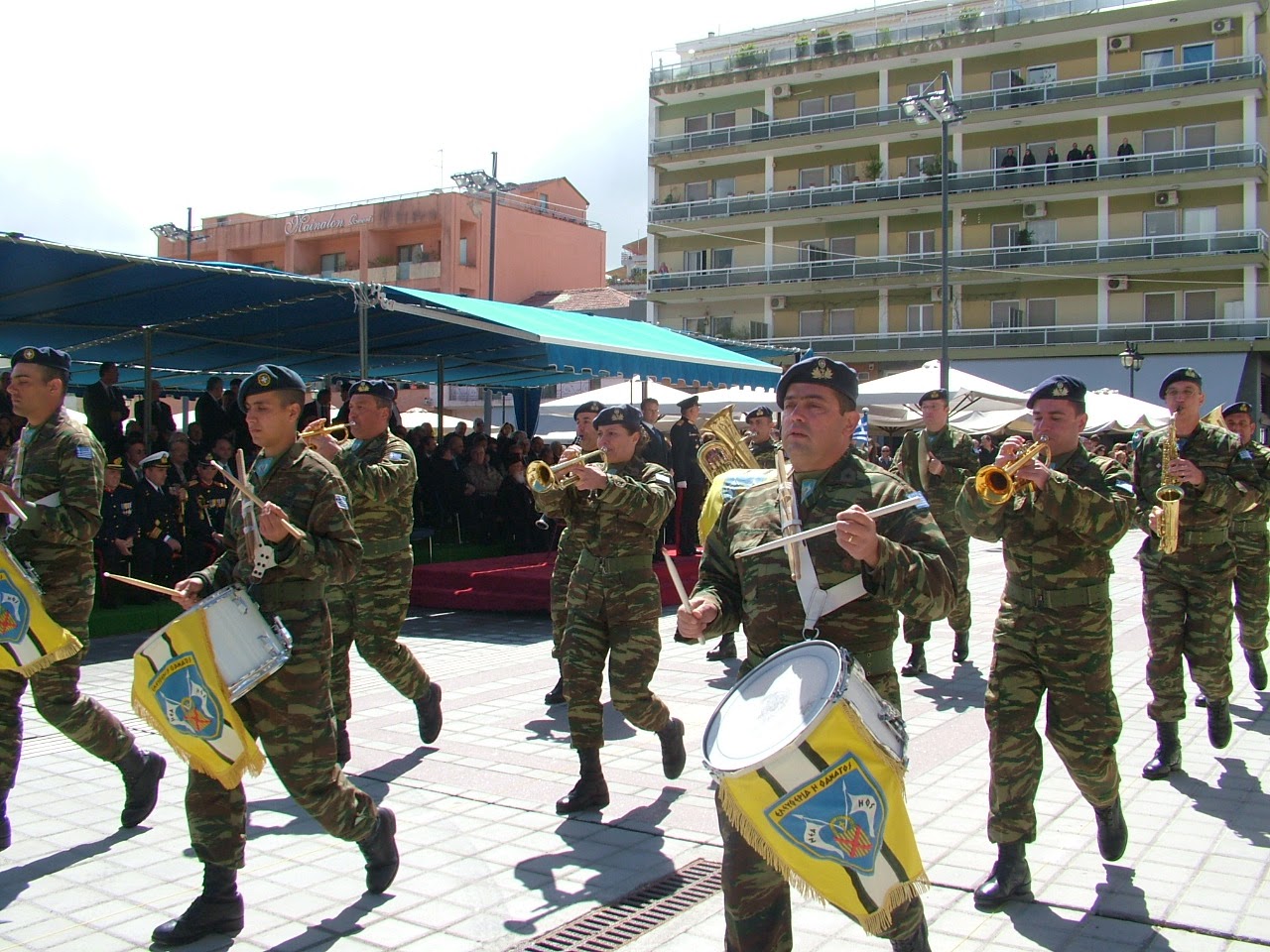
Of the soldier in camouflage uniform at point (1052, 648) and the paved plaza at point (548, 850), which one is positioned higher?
the soldier in camouflage uniform at point (1052, 648)

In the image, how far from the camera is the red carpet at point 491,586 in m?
12.6

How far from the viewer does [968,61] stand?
147 feet

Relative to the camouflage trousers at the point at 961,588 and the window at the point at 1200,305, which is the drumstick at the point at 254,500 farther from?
the window at the point at 1200,305

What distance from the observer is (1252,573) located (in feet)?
25.5

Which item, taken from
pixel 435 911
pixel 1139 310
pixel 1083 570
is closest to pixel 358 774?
pixel 435 911

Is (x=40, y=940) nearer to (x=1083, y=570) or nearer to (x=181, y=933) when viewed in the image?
(x=181, y=933)

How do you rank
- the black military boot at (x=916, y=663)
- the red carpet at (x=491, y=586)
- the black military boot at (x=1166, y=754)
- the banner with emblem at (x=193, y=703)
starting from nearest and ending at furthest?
1. the banner with emblem at (x=193, y=703)
2. the black military boot at (x=1166, y=754)
3. the black military boot at (x=916, y=663)
4. the red carpet at (x=491, y=586)

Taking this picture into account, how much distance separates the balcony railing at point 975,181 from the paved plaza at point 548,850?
38.4 metres

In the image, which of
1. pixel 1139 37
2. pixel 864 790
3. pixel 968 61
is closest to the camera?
pixel 864 790

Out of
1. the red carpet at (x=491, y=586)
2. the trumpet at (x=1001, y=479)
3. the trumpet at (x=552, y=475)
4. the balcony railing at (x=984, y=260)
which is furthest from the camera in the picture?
the balcony railing at (x=984, y=260)

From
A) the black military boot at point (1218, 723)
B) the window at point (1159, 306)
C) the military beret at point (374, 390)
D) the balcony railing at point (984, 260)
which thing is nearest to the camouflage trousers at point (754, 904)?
the military beret at point (374, 390)

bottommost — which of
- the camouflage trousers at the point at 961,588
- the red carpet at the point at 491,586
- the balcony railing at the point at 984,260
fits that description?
the red carpet at the point at 491,586

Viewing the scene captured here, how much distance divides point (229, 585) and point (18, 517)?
4.54 ft

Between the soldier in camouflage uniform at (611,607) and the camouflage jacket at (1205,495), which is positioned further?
the camouflage jacket at (1205,495)
